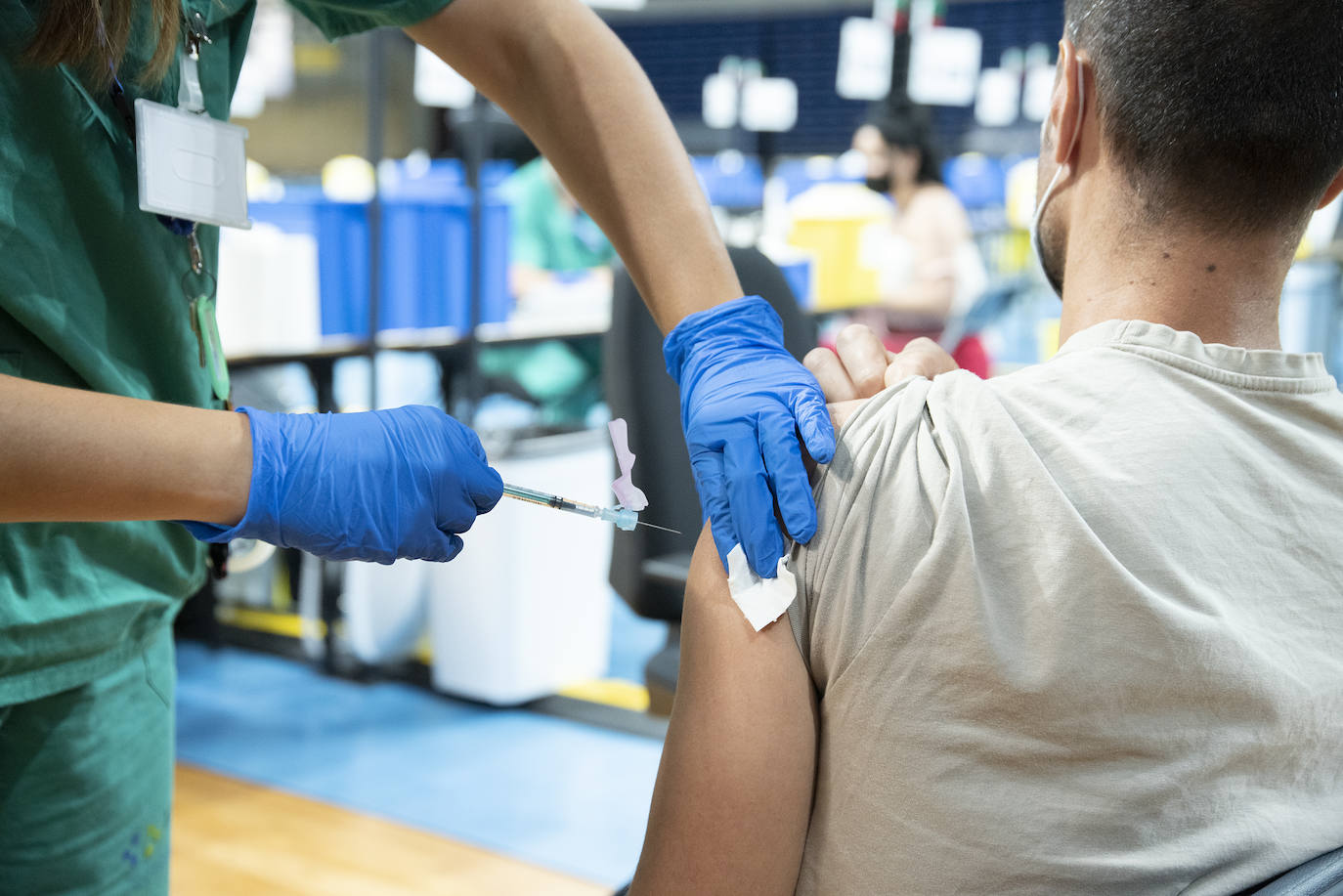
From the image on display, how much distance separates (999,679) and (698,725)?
0.22 m

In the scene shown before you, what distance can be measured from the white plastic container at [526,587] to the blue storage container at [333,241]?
69 centimetres

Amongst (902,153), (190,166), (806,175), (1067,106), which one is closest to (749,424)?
(1067,106)

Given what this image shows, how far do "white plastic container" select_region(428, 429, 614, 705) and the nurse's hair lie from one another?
194 centimetres

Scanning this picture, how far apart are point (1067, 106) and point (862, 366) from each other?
27 centimetres

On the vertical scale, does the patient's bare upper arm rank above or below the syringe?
below

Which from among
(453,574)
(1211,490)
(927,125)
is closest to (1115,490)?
(1211,490)

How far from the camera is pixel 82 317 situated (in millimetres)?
813

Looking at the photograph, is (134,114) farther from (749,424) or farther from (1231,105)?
(1231,105)

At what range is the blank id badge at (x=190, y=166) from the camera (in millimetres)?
834

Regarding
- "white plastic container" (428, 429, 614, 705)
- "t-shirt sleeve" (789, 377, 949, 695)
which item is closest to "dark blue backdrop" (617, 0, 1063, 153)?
"white plastic container" (428, 429, 614, 705)

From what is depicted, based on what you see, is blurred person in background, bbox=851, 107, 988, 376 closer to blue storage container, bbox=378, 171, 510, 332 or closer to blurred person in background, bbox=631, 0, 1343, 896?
blue storage container, bbox=378, 171, 510, 332

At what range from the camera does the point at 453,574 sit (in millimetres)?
2857

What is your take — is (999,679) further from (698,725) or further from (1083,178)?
(1083,178)

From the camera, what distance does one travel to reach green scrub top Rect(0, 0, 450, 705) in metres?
0.77
